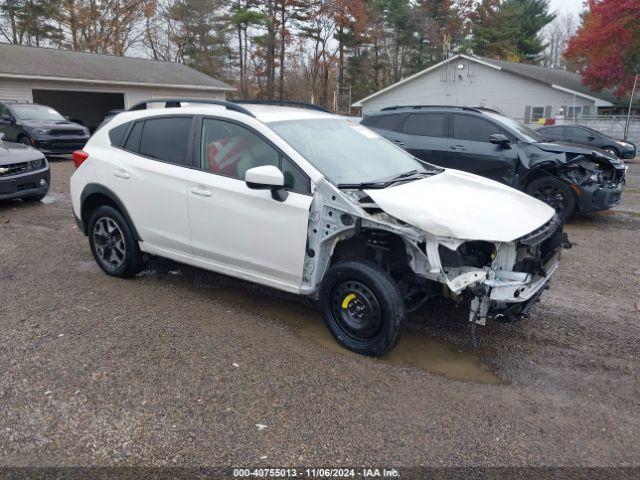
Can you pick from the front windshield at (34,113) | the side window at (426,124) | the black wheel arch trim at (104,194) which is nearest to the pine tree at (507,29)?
the front windshield at (34,113)

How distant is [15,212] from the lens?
8820mm

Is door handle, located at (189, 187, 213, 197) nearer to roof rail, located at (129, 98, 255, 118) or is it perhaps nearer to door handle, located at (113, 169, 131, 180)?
roof rail, located at (129, 98, 255, 118)

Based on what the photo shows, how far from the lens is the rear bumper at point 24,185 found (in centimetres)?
855

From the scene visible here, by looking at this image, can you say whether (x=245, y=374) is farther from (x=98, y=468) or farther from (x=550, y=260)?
(x=550, y=260)

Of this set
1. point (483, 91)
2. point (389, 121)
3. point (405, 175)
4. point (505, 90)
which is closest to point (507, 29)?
point (483, 91)

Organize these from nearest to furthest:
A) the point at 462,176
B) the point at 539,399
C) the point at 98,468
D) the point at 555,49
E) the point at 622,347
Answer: the point at 98,468 → the point at 539,399 → the point at 622,347 → the point at 462,176 → the point at 555,49

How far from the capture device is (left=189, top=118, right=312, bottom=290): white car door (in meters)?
4.03

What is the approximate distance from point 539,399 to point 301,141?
2570 mm

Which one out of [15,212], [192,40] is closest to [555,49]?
[192,40]

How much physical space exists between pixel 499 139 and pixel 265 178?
555cm

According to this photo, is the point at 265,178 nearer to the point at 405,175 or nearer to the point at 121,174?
the point at 405,175

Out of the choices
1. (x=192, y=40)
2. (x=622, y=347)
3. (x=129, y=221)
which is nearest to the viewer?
(x=622, y=347)

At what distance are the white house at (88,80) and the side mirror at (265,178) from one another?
21538 mm

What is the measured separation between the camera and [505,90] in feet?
99.5
